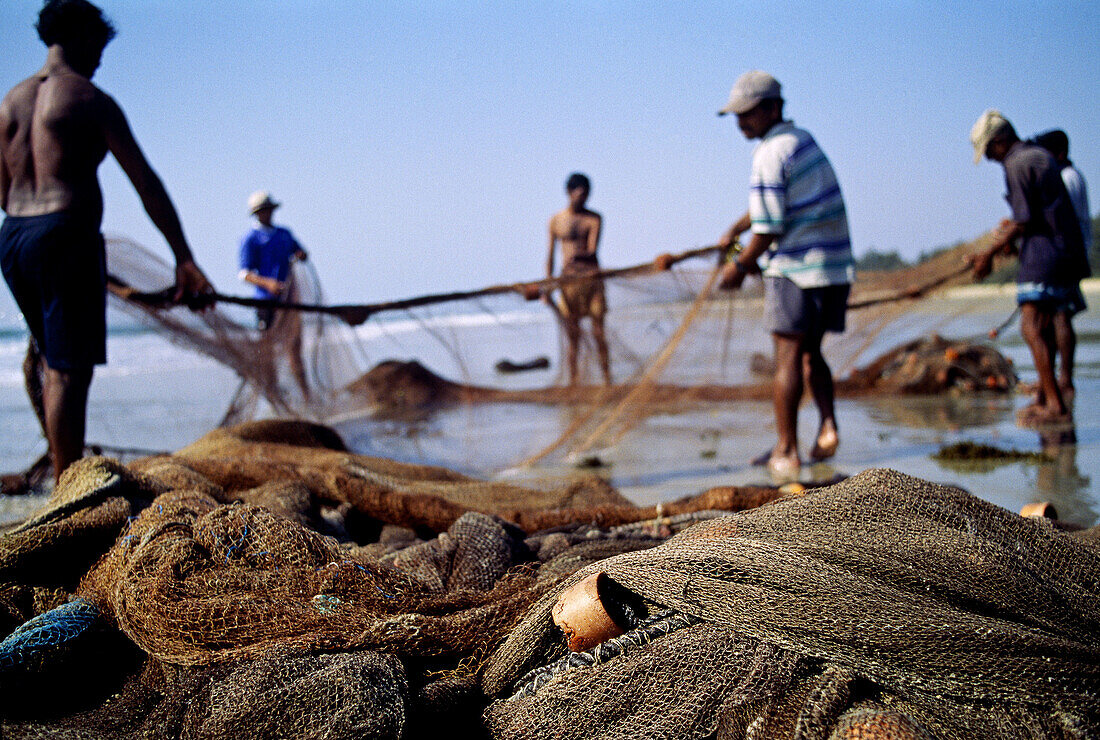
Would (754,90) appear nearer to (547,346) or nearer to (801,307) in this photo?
(801,307)

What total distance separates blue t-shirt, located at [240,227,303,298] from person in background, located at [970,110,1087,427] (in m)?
6.04

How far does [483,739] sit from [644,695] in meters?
0.34

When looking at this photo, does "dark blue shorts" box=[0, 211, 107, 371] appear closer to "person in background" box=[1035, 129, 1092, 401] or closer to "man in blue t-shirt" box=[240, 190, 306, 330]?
"man in blue t-shirt" box=[240, 190, 306, 330]

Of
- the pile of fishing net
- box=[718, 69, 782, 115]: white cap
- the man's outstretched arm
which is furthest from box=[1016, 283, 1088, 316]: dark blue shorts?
the man's outstretched arm

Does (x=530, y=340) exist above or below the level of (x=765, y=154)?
below

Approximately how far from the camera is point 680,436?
6020 millimetres

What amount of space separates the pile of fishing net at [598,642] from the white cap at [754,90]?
3257 mm

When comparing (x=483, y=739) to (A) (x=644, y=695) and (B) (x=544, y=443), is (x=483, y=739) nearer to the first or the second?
(A) (x=644, y=695)

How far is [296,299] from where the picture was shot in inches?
298

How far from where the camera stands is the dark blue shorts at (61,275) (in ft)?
11.1

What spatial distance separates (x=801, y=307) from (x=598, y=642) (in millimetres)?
3469

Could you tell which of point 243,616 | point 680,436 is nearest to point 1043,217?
point 680,436

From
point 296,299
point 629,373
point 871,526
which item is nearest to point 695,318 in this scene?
point 629,373

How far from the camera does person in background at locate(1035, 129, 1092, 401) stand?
6.08m
